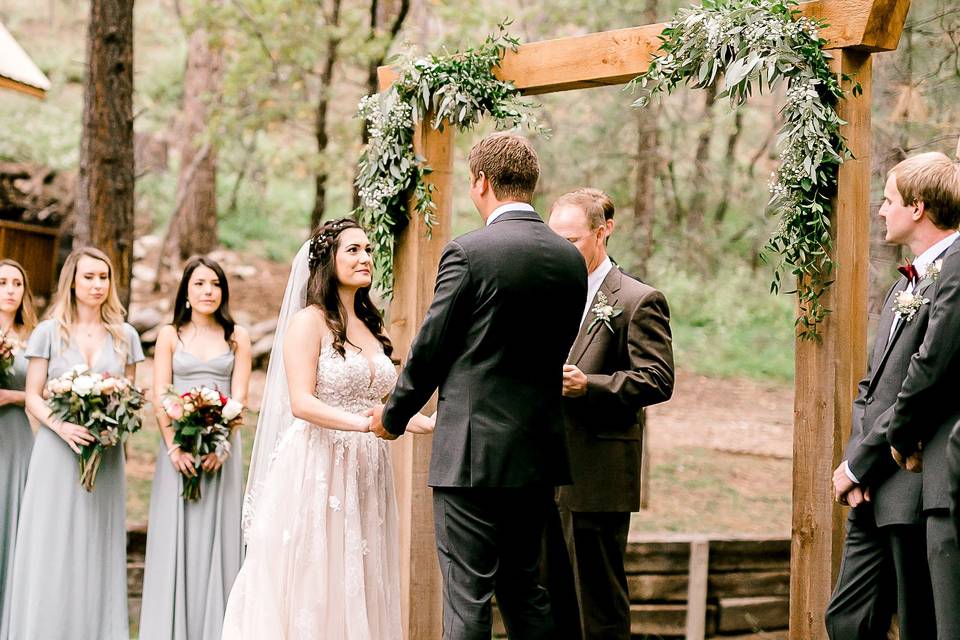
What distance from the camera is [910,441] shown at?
11.2 ft

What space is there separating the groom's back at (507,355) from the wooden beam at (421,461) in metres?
1.48

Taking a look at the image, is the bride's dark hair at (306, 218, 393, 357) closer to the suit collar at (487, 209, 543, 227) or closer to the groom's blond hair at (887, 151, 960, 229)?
the suit collar at (487, 209, 543, 227)

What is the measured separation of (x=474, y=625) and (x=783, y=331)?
11.0 meters

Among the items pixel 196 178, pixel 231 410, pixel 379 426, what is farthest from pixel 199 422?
pixel 196 178

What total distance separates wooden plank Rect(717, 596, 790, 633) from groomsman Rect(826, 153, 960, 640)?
2035mm

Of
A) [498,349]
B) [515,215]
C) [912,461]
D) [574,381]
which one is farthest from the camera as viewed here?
[574,381]

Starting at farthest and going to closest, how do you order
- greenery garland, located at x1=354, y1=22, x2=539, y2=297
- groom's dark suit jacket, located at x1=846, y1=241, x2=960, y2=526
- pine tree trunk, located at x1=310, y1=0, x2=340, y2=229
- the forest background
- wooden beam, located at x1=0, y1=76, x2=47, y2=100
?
pine tree trunk, located at x1=310, y1=0, x2=340, y2=229 → the forest background → wooden beam, located at x1=0, y1=76, x2=47, y2=100 → greenery garland, located at x1=354, y1=22, x2=539, y2=297 → groom's dark suit jacket, located at x1=846, y1=241, x2=960, y2=526

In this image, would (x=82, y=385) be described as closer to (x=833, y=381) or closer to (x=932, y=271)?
(x=833, y=381)

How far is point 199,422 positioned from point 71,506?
0.81 meters

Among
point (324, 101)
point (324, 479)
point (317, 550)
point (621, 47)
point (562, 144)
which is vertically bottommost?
point (317, 550)

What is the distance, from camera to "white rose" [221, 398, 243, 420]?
210 inches

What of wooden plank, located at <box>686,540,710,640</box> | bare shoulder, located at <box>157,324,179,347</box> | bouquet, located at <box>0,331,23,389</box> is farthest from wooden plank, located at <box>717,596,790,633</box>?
bouquet, located at <box>0,331,23,389</box>

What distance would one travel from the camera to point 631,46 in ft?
15.2

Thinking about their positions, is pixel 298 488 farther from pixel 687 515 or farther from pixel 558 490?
pixel 687 515
